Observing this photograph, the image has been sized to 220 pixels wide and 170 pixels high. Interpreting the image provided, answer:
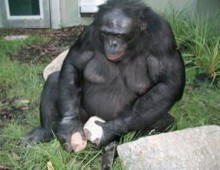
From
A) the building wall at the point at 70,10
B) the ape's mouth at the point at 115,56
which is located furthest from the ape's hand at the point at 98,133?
the building wall at the point at 70,10

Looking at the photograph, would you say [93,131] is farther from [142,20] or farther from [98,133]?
[142,20]

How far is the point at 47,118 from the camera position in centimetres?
336

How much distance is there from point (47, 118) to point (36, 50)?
2250mm

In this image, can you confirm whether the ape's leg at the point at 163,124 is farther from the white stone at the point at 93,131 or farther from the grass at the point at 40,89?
the white stone at the point at 93,131

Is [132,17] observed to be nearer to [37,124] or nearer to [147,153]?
[147,153]

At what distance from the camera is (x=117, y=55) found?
9.58 ft

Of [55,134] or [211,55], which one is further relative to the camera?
[211,55]

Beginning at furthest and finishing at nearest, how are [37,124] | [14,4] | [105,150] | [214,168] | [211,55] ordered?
[14,4] → [211,55] → [37,124] → [105,150] → [214,168]

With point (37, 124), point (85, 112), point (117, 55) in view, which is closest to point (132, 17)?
point (117, 55)

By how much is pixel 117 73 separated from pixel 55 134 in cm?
62

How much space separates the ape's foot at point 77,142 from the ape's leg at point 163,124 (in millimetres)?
495

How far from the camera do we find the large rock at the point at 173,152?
9.10 ft

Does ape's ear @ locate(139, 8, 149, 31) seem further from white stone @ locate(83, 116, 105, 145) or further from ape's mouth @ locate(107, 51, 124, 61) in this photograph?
white stone @ locate(83, 116, 105, 145)

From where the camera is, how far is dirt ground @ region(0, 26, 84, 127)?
160 inches
